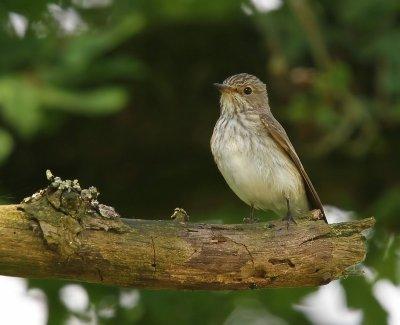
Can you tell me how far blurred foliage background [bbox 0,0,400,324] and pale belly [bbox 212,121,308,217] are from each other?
575 millimetres

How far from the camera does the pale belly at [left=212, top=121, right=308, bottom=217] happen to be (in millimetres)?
5480

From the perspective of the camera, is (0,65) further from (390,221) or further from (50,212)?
(390,221)

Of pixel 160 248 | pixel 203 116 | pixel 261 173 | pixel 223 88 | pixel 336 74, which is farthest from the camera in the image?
pixel 203 116

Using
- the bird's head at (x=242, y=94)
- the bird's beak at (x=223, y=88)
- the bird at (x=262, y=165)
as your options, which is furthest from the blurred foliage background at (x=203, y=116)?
the bird at (x=262, y=165)

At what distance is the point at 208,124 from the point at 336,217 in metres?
1.18

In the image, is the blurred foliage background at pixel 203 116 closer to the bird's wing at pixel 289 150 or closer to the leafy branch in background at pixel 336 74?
the leafy branch in background at pixel 336 74

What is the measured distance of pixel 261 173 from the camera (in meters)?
5.48

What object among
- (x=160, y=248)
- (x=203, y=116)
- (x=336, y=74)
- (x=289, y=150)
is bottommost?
(x=160, y=248)

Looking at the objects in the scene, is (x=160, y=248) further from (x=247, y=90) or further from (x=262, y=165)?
(x=247, y=90)

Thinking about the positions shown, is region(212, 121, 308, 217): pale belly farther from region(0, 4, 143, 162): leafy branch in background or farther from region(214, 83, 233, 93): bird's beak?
region(0, 4, 143, 162): leafy branch in background

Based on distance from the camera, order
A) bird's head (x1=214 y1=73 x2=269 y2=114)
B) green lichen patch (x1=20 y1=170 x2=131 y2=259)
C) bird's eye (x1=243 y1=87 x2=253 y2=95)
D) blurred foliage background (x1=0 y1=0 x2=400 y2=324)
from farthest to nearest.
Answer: bird's eye (x1=243 y1=87 x2=253 y2=95) → bird's head (x1=214 y1=73 x2=269 y2=114) → blurred foliage background (x1=0 y1=0 x2=400 y2=324) → green lichen patch (x1=20 y1=170 x2=131 y2=259)

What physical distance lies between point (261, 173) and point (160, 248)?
171cm

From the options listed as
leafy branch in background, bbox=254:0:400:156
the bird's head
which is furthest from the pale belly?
leafy branch in background, bbox=254:0:400:156

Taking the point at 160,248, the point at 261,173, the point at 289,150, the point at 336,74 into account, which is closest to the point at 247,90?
the point at 336,74
